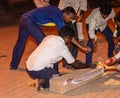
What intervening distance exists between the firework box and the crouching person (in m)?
0.16

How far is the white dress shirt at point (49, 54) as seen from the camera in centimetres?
513

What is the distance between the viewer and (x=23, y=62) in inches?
A: 289

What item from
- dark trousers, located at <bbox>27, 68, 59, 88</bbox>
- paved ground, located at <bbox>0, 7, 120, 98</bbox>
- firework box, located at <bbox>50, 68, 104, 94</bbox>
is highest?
dark trousers, located at <bbox>27, 68, 59, 88</bbox>

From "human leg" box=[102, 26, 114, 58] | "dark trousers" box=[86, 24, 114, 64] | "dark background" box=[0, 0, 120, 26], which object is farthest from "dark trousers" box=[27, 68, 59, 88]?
"dark background" box=[0, 0, 120, 26]

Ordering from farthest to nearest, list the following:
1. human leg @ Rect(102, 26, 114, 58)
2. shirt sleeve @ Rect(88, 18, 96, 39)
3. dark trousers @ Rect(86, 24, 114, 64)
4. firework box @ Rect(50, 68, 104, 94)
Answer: human leg @ Rect(102, 26, 114, 58) → dark trousers @ Rect(86, 24, 114, 64) → shirt sleeve @ Rect(88, 18, 96, 39) → firework box @ Rect(50, 68, 104, 94)

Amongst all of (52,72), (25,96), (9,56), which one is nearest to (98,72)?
(52,72)

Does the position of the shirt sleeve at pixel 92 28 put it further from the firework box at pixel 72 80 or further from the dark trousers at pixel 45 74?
the dark trousers at pixel 45 74

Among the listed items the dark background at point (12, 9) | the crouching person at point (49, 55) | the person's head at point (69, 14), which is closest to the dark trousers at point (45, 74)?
the crouching person at point (49, 55)

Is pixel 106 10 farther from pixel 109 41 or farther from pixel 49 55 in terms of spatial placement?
pixel 49 55

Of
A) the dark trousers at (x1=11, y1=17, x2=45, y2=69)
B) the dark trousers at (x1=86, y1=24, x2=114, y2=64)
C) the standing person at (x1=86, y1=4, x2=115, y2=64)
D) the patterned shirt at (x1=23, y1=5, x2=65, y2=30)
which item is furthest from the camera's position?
the dark trousers at (x1=86, y1=24, x2=114, y2=64)

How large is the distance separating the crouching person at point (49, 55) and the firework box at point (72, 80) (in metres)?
0.16

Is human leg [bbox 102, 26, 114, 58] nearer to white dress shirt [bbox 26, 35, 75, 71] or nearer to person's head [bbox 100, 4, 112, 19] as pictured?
person's head [bbox 100, 4, 112, 19]

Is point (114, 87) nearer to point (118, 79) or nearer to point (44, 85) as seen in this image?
point (118, 79)

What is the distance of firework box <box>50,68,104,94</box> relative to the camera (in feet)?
17.3
